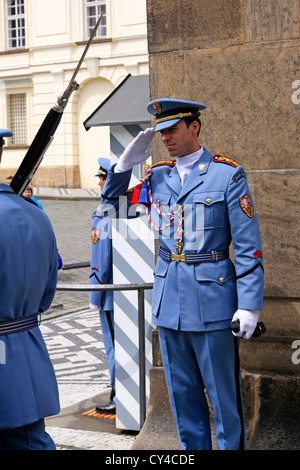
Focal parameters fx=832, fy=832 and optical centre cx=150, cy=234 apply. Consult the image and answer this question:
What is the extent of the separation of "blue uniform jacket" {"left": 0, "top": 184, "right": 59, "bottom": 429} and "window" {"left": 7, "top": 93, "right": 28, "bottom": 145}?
2745cm

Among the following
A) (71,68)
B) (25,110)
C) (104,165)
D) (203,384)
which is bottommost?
(203,384)

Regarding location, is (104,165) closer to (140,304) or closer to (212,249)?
(140,304)

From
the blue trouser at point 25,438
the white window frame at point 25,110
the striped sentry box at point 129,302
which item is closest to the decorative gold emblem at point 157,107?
the blue trouser at point 25,438

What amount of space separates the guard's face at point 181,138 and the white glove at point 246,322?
0.81 m

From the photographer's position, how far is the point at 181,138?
12.7 feet

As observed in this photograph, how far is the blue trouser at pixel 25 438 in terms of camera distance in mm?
3191

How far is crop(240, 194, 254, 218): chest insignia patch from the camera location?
3.74 m

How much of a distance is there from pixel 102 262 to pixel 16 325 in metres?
2.84

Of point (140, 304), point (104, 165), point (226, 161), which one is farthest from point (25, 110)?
point (226, 161)

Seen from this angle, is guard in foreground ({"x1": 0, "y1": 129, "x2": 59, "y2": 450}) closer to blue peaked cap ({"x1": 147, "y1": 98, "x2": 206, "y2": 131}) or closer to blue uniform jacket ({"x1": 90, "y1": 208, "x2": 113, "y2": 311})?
blue peaked cap ({"x1": 147, "y1": 98, "x2": 206, "y2": 131})

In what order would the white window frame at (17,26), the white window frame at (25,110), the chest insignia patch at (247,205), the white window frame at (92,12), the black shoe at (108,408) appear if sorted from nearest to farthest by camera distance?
1. the chest insignia patch at (247,205)
2. the black shoe at (108,408)
3. the white window frame at (92,12)
4. the white window frame at (25,110)
5. the white window frame at (17,26)

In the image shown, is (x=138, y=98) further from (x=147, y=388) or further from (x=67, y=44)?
(x=67, y=44)

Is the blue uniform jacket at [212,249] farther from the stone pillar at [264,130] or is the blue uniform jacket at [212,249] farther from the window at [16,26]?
the window at [16,26]

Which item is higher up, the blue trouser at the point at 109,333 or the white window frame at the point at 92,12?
the white window frame at the point at 92,12
